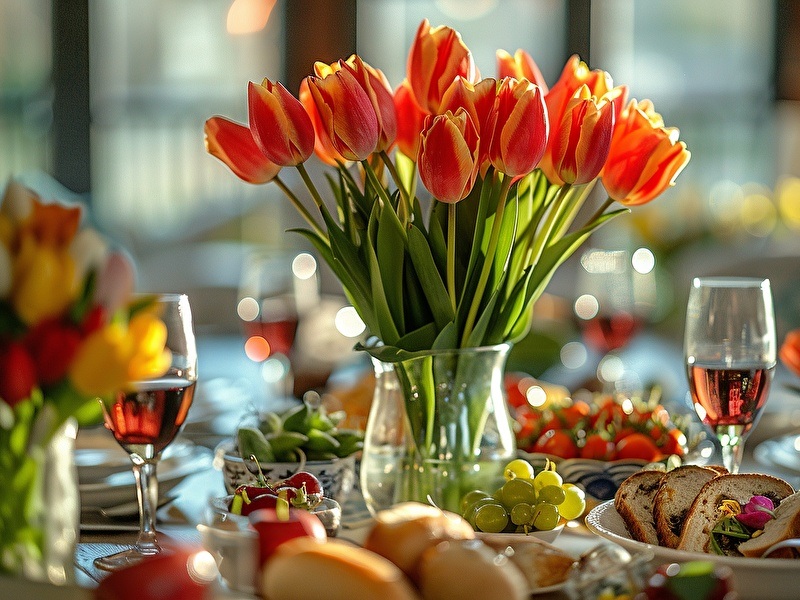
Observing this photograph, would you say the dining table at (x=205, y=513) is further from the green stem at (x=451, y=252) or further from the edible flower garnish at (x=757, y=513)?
the green stem at (x=451, y=252)

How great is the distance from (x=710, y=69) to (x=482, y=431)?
6179 mm

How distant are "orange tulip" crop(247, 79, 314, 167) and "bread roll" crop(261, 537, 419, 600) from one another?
428mm

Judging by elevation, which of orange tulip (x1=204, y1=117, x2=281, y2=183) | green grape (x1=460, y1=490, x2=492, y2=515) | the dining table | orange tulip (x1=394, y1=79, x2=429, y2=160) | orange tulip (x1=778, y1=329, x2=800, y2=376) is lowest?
the dining table

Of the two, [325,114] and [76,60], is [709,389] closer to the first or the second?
[325,114]

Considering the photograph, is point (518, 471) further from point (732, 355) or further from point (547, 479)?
point (732, 355)

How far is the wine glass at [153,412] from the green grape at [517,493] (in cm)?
29

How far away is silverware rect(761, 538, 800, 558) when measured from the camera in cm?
73

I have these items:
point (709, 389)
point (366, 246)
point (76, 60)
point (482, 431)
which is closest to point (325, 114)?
point (366, 246)

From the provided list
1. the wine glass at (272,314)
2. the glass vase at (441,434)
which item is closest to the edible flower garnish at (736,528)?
the glass vase at (441,434)

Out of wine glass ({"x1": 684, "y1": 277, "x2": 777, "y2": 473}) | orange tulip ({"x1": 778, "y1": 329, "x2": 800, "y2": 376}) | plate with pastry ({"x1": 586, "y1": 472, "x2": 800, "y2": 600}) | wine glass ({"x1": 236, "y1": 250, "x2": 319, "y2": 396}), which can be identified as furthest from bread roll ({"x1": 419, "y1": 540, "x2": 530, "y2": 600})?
wine glass ({"x1": 236, "y1": 250, "x2": 319, "y2": 396})

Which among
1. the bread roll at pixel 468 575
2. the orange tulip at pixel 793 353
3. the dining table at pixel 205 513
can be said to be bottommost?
the dining table at pixel 205 513

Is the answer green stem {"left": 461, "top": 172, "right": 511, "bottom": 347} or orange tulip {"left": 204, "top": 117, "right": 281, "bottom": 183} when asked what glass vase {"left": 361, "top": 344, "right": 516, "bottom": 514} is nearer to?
green stem {"left": 461, "top": 172, "right": 511, "bottom": 347}

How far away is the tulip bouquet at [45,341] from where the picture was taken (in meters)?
0.56

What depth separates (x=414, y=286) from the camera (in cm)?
99
